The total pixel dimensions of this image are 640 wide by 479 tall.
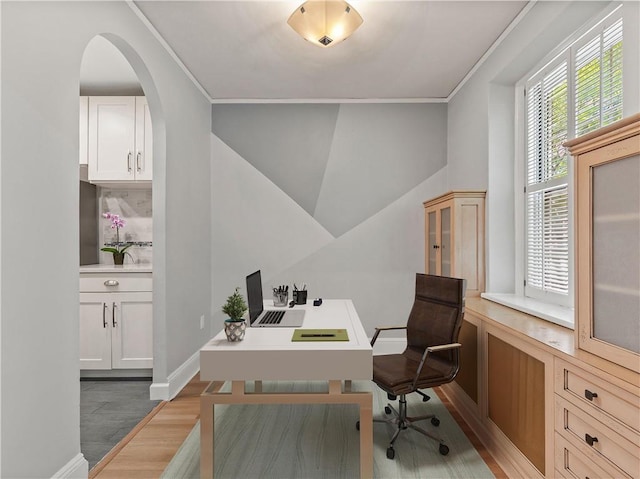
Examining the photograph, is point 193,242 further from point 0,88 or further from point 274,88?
point 0,88

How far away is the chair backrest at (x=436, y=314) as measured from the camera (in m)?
2.48

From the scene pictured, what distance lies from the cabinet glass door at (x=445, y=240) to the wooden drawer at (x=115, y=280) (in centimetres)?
260

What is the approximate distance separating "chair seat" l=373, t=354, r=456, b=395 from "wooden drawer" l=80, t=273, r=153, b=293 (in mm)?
2116

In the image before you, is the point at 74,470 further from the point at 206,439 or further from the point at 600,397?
the point at 600,397

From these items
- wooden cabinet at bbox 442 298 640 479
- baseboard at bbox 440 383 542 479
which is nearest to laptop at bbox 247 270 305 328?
wooden cabinet at bbox 442 298 640 479

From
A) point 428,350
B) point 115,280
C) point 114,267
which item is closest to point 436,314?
point 428,350

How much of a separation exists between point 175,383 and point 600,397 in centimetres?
292

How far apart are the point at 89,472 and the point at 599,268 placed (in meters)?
2.70

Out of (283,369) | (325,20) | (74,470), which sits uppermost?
(325,20)

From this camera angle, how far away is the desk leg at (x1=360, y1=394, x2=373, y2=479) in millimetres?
1871

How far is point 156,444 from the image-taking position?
243cm

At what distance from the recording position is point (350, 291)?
4305mm

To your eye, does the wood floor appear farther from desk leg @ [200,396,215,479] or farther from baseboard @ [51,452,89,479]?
desk leg @ [200,396,215,479]

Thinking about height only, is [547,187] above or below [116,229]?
above
